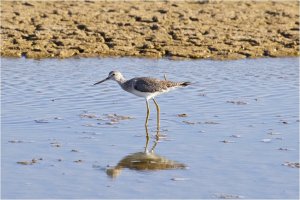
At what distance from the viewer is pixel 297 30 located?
23969 mm

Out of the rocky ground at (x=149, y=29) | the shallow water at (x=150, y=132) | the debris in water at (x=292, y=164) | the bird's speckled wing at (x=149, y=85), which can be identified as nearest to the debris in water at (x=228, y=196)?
the shallow water at (x=150, y=132)

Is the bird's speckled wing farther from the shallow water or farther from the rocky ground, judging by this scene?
Result: the rocky ground

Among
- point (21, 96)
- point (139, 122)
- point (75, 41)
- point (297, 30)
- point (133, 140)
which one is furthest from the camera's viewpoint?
point (297, 30)

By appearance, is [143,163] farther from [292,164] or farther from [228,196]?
[292,164]

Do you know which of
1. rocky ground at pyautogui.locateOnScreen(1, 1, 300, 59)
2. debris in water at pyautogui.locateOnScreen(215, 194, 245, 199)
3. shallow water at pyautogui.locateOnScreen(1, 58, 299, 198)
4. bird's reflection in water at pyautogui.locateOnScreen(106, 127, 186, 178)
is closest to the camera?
debris in water at pyautogui.locateOnScreen(215, 194, 245, 199)

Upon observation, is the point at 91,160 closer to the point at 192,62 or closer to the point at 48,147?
the point at 48,147

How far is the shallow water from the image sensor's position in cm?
905

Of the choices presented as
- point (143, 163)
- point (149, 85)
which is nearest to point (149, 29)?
point (149, 85)

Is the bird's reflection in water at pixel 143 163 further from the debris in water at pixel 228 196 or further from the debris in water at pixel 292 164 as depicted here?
the debris in water at pixel 292 164

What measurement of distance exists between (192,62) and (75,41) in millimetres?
3435

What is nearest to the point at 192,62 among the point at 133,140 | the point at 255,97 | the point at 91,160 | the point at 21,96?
the point at 255,97

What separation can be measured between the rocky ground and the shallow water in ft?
5.89

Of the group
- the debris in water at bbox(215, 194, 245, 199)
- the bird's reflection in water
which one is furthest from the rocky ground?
the debris in water at bbox(215, 194, 245, 199)

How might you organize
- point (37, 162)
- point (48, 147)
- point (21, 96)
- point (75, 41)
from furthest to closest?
point (75, 41), point (21, 96), point (48, 147), point (37, 162)
